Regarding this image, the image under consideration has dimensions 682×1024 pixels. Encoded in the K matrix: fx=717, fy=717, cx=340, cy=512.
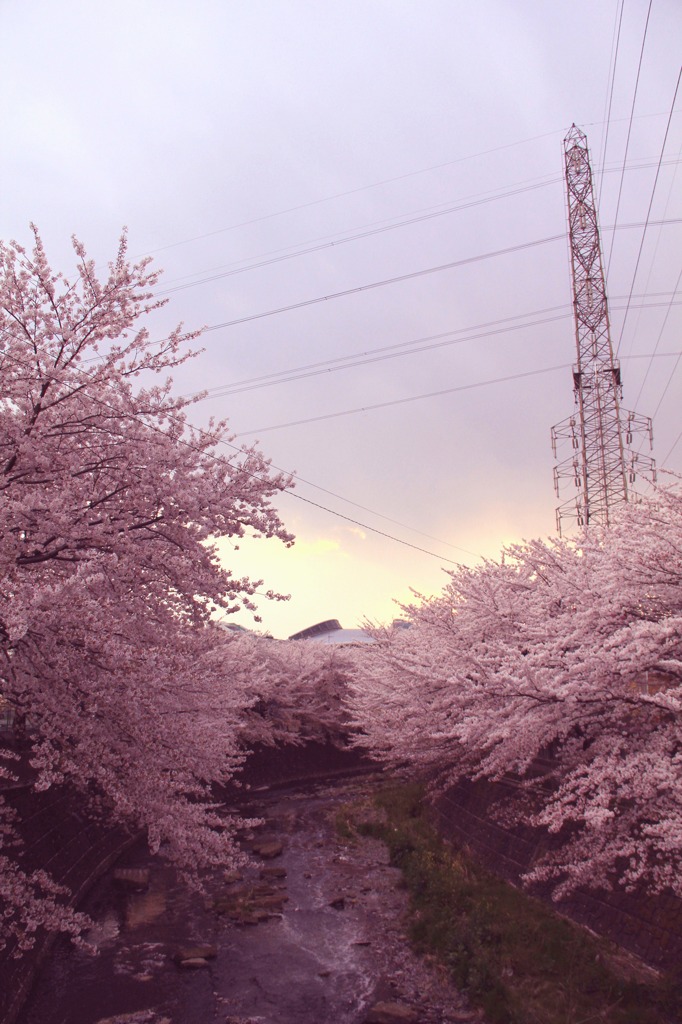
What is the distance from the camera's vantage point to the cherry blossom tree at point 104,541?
8.78 m

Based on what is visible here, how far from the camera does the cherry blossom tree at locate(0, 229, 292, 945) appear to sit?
28.8 ft

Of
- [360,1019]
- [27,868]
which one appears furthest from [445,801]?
[27,868]

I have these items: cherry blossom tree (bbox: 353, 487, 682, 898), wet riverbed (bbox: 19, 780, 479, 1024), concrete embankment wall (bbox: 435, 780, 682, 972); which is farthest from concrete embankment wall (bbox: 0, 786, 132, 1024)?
concrete embankment wall (bbox: 435, 780, 682, 972)

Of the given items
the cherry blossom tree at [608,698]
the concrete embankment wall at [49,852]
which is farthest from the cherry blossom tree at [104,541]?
the cherry blossom tree at [608,698]

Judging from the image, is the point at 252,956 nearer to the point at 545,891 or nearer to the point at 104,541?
the point at 545,891

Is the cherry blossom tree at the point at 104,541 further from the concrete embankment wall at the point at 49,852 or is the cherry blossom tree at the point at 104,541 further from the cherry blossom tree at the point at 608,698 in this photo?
the cherry blossom tree at the point at 608,698

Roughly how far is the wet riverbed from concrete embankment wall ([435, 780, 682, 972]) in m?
2.31

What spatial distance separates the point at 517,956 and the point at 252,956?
17.1 feet

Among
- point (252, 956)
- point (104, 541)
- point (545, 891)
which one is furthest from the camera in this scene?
point (252, 956)

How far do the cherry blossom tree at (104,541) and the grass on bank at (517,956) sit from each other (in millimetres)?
5324

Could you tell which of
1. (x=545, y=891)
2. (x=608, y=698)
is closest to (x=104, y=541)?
(x=608, y=698)

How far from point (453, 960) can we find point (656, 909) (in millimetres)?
3851

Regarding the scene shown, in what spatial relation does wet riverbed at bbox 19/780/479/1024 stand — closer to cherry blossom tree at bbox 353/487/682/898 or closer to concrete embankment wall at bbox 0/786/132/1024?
concrete embankment wall at bbox 0/786/132/1024

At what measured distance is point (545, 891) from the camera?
1352 cm
